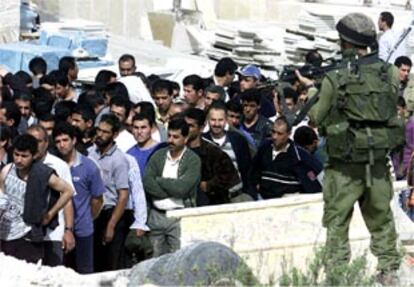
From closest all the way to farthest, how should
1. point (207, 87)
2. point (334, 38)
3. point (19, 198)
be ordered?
point (19, 198)
point (207, 87)
point (334, 38)

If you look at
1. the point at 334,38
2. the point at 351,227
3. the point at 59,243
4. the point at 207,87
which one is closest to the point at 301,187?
the point at 351,227

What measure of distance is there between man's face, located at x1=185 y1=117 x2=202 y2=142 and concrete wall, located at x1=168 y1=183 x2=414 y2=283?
119 cm

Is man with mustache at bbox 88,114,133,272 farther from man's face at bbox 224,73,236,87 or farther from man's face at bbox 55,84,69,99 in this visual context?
man's face at bbox 224,73,236,87

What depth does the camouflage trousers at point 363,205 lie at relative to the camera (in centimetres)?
920

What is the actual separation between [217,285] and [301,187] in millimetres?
3366

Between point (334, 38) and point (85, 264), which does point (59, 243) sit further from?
point (334, 38)

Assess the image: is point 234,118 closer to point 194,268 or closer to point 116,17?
point 194,268

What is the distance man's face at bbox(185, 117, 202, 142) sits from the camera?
11.5 m

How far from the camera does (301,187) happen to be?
11484 mm

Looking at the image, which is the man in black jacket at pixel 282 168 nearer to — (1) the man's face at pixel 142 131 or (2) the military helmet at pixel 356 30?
(1) the man's face at pixel 142 131

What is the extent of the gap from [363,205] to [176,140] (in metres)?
1.97

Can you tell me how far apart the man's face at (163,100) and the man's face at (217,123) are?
157cm

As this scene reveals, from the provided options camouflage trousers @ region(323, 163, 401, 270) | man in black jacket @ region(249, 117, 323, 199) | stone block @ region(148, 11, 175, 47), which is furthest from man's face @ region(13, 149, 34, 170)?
stone block @ region(148, 11, 175, 47)

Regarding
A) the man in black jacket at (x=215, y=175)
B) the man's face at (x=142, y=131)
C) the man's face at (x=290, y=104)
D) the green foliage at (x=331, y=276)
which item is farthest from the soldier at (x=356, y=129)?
the man's face at (x=290, y=104)
